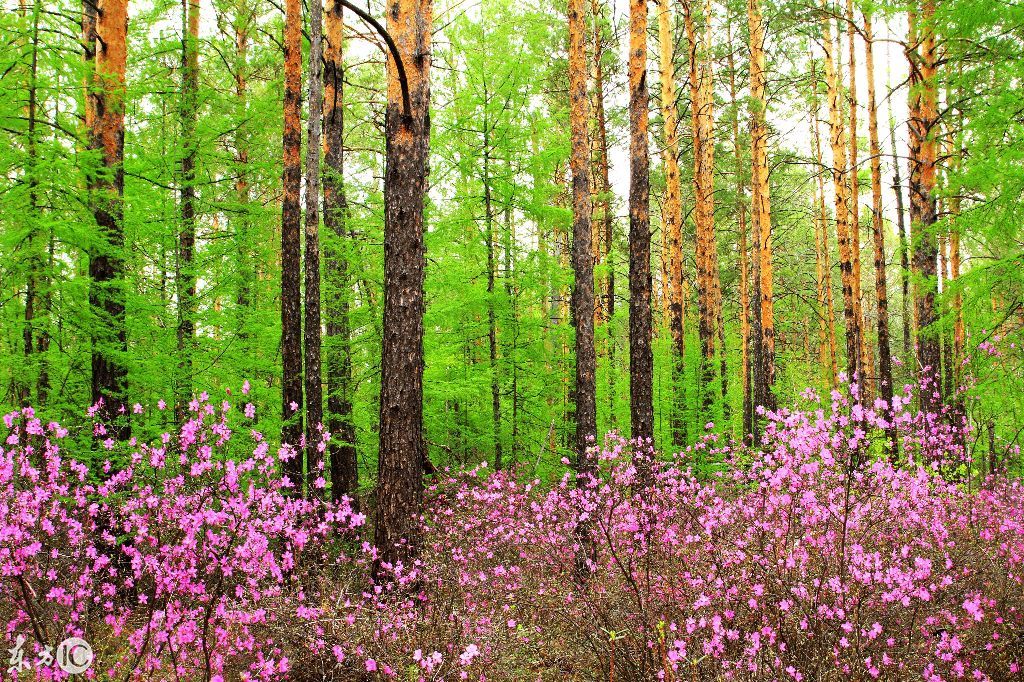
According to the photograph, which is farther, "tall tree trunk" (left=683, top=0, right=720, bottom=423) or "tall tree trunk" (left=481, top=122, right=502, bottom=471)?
"tall tree trunk" (left=683, top=0, right=720, bottom=423)

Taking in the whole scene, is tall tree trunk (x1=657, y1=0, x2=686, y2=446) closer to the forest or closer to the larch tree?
Result: the forest

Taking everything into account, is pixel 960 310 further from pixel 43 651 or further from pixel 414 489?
pixel 43 651

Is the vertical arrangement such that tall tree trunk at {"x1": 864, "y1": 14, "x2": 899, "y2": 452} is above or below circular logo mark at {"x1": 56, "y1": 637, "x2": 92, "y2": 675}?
above

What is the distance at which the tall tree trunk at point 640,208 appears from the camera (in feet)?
27.4

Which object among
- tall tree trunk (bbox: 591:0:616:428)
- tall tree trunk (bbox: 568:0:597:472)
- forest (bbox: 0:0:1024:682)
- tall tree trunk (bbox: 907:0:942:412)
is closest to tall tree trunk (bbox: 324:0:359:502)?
forest (bbox: 0:0:1024:682)

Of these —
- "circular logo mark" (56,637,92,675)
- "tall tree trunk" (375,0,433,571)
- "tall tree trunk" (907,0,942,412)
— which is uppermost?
"tall tree trunk" (907,0,942,412)

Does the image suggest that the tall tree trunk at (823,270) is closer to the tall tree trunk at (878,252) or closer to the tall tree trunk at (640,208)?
the tall tree trunk at (878,252)

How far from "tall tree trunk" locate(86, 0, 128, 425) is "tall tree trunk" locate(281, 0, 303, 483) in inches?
76.0

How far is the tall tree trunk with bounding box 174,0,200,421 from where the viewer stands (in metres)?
7.74

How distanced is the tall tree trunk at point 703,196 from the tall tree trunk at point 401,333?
10.2m

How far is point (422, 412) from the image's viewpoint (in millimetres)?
6914

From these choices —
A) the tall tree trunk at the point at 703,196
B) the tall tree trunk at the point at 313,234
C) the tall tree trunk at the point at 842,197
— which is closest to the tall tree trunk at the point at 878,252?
the tall tree trunk at the point at 842,197

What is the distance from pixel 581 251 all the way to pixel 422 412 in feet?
12.1

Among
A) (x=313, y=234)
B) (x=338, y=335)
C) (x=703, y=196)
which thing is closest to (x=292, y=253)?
(x=313, y=234)
